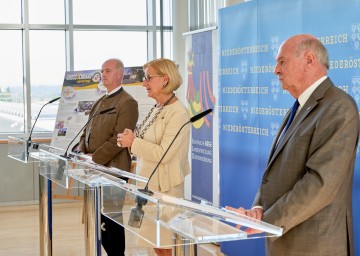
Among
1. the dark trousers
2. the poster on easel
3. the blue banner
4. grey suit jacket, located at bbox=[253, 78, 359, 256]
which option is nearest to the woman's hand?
the dark trousers

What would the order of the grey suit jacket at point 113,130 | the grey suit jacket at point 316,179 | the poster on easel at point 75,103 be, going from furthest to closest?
the poster on easel at point 75,103 → the grey suit jacket at point 113,130 → the grey suit jacket at point 316,179

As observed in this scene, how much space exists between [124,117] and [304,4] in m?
1.48

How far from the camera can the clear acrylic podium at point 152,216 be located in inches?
75.5

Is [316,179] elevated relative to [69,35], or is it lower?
lower

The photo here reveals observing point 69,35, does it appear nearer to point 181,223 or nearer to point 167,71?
point 167,71

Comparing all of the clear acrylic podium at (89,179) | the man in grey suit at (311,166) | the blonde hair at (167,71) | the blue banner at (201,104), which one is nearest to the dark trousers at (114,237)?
the clear acrylic podium at (89,179)

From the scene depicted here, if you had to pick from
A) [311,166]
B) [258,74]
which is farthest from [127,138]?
[311,166]

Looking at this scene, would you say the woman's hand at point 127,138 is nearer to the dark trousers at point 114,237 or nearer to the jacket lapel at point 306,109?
the dark trousers at point 114,237

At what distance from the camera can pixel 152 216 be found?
205 centimetres

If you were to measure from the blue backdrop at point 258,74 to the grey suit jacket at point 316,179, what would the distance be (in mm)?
1227

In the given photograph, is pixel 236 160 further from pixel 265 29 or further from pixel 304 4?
pixel 304 4

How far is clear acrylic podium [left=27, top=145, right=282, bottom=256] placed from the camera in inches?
75.5

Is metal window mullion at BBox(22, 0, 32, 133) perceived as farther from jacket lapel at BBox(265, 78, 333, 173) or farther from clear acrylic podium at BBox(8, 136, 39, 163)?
jacket lapel at BBox(265, 78, 333, 173)

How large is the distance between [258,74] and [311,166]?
2.43m
